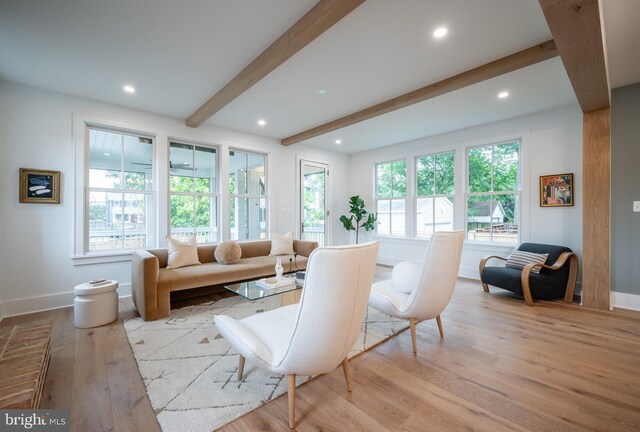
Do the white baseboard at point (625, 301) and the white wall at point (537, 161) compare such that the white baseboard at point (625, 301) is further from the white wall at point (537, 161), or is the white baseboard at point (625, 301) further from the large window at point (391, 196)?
the large window at point (391, 196)

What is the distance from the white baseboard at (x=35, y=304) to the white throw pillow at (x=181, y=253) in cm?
129

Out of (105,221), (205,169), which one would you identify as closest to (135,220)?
(105,221)

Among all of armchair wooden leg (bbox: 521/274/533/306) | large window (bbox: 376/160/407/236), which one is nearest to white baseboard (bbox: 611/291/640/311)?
armchair wooden leg (bbox: 521/274/533/306)

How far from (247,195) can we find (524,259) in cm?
460

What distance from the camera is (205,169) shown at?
4699 mm

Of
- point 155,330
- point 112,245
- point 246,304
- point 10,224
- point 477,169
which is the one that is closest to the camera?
point 155,330

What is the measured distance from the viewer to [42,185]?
3.26 m

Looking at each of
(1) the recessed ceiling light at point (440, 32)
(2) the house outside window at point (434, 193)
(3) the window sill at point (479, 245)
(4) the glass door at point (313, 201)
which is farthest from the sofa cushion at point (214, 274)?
(1) the recessed ceiling light at point (440, 32)

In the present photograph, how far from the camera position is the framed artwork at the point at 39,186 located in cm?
316

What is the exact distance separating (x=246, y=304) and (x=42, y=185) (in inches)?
112

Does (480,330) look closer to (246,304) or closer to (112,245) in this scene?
(246,304)

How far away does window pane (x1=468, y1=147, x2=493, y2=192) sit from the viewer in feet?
15.5

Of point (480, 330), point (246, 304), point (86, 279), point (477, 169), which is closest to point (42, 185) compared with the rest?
point (86, 279)

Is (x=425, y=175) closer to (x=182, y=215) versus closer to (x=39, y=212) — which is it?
(x=182, y=215)
